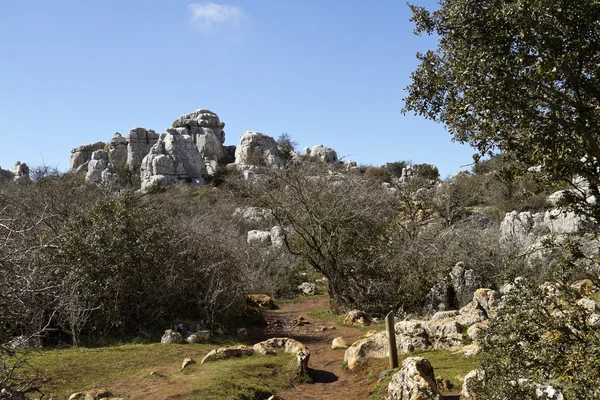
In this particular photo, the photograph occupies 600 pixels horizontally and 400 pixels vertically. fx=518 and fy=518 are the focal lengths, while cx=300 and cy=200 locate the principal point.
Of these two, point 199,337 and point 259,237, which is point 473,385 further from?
point 259,237

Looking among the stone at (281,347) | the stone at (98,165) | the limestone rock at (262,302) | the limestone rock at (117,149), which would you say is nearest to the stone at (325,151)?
the limestone rock at (117,149)

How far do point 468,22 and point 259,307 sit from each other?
13397 millimetres

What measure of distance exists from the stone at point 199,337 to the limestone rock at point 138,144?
135 feet

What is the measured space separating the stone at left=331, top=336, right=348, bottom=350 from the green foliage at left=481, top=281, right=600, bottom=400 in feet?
20.5

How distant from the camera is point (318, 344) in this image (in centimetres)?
1202

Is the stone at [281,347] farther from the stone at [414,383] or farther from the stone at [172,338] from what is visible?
the stone at [414,383]

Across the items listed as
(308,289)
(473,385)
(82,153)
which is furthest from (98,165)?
(473,385)

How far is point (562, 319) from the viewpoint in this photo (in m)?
4.66

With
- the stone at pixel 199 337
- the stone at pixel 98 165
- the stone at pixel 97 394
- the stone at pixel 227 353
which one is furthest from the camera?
the stone at pixel 98 165

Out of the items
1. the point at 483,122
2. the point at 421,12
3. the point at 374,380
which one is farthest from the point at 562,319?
the point at 374,380

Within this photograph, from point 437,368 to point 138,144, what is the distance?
4867 centimetres

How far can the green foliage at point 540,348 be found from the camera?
4.27 metres

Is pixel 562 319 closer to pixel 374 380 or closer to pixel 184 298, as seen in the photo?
pixel 374 380

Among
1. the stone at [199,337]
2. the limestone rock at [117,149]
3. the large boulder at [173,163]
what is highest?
the limestone rock at [117,149]
